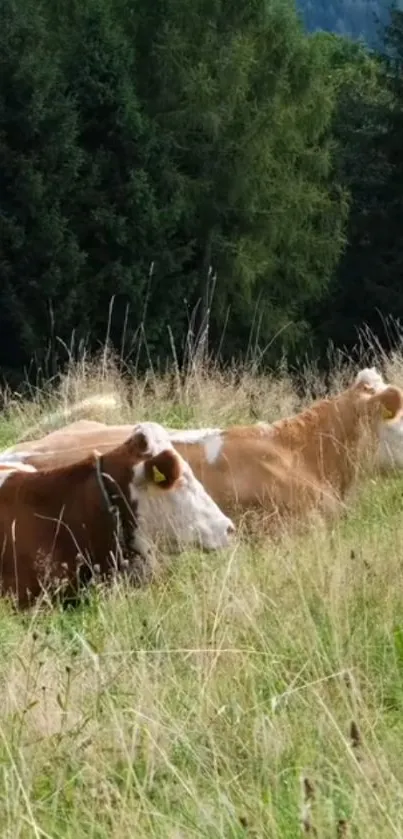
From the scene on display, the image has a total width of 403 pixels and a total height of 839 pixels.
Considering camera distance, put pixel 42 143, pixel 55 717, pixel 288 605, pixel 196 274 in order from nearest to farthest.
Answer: pixel 55 717, pixel 288 605, pixel 42 143, pixel 196 274

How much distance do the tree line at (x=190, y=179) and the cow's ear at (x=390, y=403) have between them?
20293 mm

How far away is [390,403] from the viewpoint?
288 inches

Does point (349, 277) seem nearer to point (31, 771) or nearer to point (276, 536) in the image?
point (276, 536)

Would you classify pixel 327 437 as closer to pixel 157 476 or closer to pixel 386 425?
pixel 386 425

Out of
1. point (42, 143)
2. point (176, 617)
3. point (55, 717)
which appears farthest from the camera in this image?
point (42, 143)

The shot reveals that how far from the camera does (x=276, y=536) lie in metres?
6.08

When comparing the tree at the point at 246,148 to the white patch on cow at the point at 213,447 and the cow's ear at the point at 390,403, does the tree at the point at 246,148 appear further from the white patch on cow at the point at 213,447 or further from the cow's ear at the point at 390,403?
the white patch on cow at the point at 213,447

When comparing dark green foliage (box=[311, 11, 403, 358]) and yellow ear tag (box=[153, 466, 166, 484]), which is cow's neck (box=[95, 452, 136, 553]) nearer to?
yellow ear tag (box=[153, 466, 166, 484])

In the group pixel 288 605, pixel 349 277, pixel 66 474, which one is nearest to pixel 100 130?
pixel 349 277

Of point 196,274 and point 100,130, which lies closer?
point 100,130

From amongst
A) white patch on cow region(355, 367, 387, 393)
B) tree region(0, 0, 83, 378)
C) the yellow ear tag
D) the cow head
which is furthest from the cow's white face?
tree region(0, 0, 83, 378)

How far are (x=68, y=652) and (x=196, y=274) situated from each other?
1081 inches

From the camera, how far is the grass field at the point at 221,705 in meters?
3.09

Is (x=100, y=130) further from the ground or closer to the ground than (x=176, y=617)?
further from the ground
